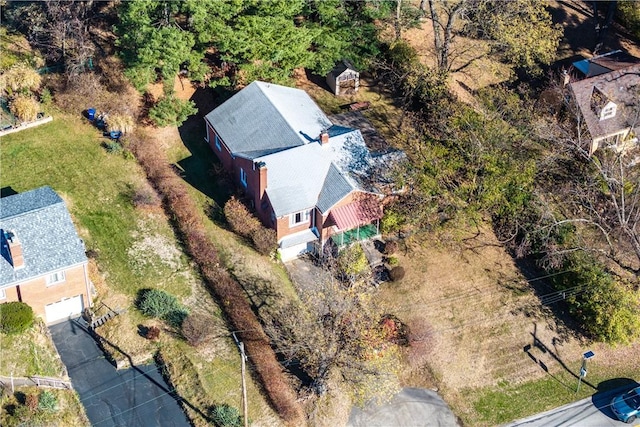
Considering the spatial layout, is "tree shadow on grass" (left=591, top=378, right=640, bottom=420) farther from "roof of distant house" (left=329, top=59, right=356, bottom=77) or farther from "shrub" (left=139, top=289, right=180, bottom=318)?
"roof of distant house" (left=329, top=59, right=356, bottom=77)

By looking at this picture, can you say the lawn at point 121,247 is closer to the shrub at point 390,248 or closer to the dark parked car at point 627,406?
the shrub at point 390,248

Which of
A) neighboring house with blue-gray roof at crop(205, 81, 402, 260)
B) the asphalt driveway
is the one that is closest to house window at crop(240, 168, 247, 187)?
neighboring house with blue-gray roof at crop(205, 81, 402, 260)

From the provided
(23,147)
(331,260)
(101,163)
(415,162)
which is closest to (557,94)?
(415,162)

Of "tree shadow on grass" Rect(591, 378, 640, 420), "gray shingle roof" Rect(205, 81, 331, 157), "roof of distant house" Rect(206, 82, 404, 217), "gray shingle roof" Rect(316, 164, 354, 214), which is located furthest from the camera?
"gray shingle roof" Rect(205, 81, 331, 157)

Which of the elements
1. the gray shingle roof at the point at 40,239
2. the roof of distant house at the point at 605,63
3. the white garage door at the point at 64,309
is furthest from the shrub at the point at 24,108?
the roof of distant house at the point at 605,63

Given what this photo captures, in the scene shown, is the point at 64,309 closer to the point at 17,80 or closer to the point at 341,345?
the point at 341,345

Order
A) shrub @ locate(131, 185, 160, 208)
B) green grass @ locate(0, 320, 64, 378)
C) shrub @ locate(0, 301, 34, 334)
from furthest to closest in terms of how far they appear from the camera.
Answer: shrub @ locate(131, 185, 160, 208), shrub @ locate(0, 301, 34, 334), green grass @ locate(0, 320, 64, 378)

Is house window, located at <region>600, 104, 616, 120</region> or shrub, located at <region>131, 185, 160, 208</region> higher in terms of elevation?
house window, located at <region>600, 104, 616, 120</region>
